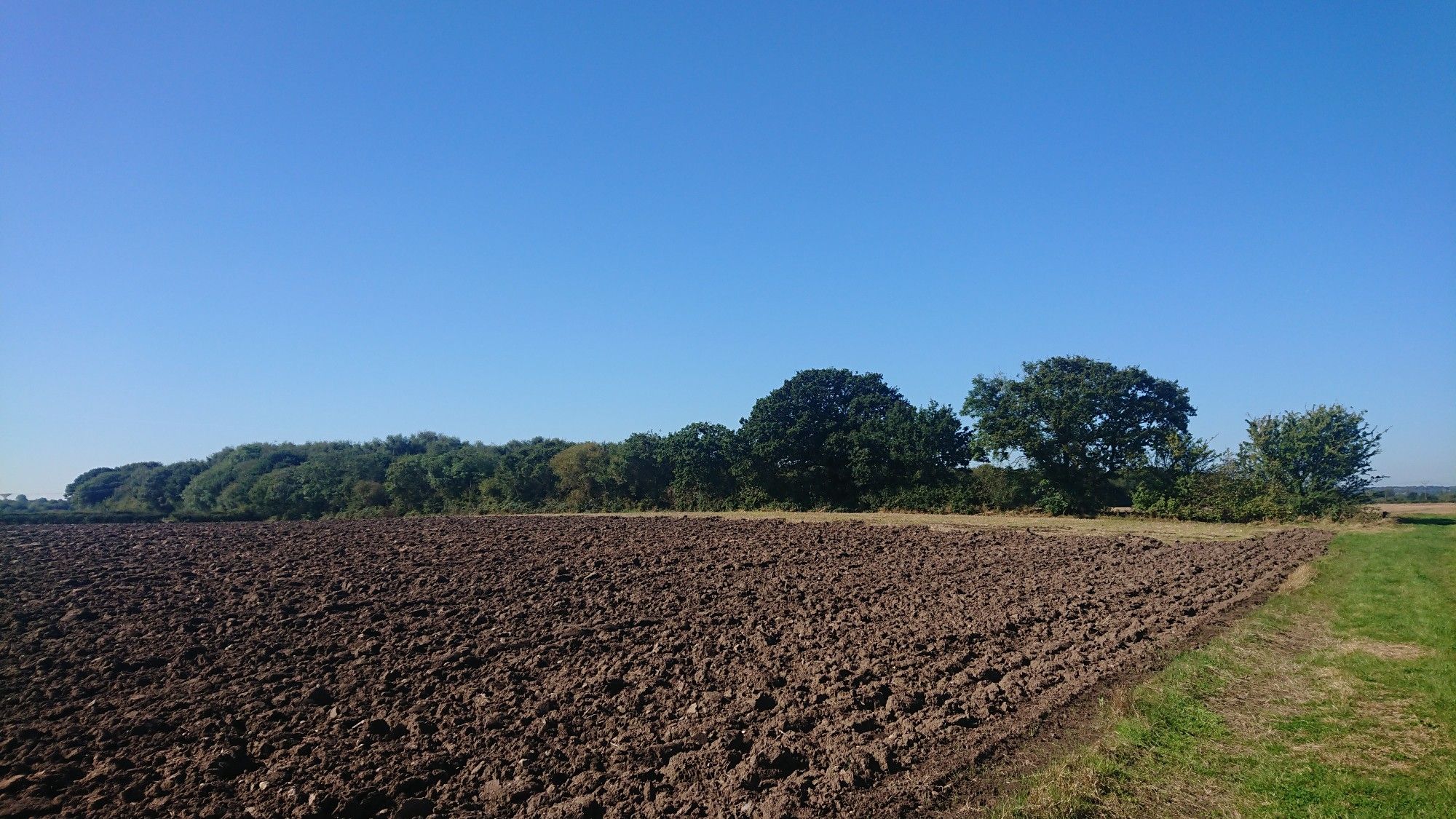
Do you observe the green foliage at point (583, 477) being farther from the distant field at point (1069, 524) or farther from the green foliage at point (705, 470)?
the distant field at point (1069, 524)

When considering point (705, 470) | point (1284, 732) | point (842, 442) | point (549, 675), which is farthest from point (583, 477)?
point (1284, 732)

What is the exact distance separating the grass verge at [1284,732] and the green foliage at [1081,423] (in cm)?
2308

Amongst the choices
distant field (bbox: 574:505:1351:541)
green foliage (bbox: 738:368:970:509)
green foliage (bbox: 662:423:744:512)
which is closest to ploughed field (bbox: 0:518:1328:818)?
distant field (bbox: 574:505:1351:541)

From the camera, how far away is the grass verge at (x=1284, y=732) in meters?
5.20

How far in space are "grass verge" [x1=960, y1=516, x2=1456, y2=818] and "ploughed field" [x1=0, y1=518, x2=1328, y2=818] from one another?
749mm

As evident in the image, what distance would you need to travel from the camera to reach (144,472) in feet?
208

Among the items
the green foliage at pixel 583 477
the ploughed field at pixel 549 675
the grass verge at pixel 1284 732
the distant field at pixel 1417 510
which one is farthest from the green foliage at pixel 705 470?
the grass verge at pixel 1284 732

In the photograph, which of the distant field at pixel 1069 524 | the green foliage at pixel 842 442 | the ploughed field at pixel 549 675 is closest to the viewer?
the ploughed field at pixel 549 675

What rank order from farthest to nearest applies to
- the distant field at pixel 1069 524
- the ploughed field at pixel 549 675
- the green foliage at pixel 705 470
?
the green foliage at pixel 705 470, the distant field at pixel 1069 524, the ploughed field at pixel 549 675

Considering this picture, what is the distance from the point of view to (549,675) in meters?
8.64

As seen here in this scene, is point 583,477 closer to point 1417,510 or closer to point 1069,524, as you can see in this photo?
point 1069,524

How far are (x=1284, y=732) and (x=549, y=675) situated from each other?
7069 mm

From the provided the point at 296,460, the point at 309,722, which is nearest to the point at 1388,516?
the point at 309,722

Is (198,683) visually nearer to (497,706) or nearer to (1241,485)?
(497,706)
